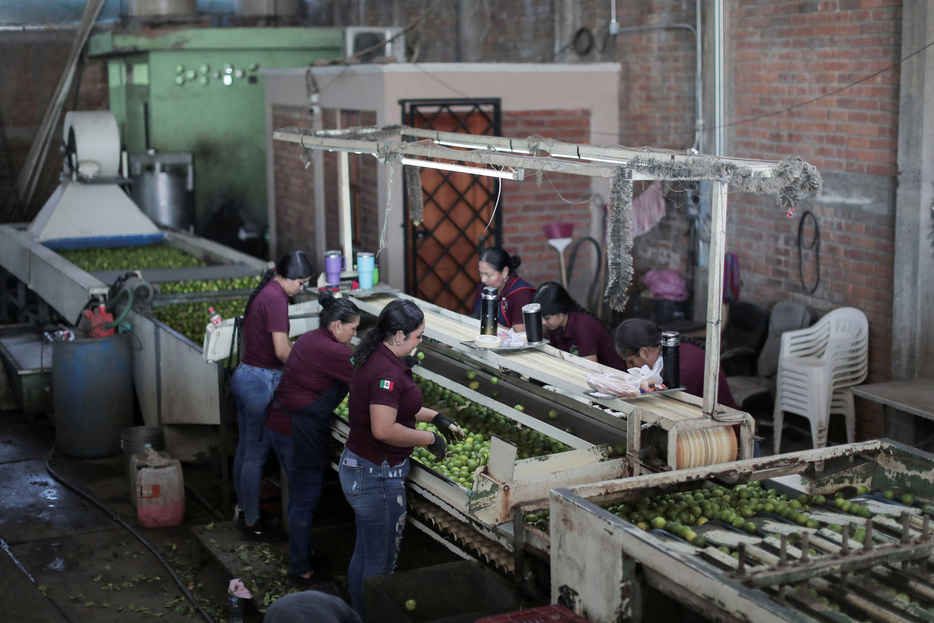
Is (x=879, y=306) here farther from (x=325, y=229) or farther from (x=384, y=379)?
(x=325, y=229)

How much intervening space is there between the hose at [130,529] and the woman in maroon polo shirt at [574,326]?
2.30 metres

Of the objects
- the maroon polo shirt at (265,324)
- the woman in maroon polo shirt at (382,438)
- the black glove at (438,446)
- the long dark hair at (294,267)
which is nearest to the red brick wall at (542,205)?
the long dark hair at (294,267)

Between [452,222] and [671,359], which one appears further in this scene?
[452,222]

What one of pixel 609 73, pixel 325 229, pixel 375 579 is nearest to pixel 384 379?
pixel 375 579

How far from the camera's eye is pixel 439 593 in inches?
156

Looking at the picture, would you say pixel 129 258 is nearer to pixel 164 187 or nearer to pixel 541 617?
pixel 164 187

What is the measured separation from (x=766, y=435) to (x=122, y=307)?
15.4 feet

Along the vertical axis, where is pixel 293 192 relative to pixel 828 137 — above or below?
below

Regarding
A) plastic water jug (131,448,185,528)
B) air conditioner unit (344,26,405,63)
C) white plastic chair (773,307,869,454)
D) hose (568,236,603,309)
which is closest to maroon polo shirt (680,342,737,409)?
→ white plastic chair (773,307,869,454)

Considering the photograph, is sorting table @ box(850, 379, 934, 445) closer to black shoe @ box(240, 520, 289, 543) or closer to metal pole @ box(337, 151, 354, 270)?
metal pole @ box(337, 151, 354, 270)

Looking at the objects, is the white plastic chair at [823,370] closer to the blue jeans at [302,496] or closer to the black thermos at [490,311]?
the black thermos at [490,311]

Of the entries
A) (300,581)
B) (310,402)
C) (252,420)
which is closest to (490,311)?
(310,402)

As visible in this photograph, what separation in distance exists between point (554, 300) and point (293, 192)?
21.4ft

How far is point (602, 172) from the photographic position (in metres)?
3.88
